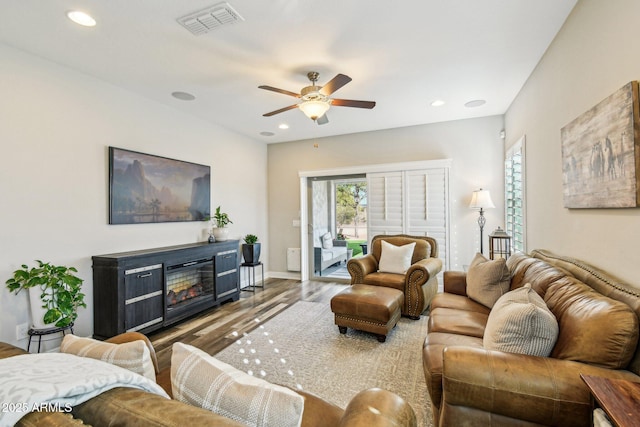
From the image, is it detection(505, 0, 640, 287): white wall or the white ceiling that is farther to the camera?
the white ceiling

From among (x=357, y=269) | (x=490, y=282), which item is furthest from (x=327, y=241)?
(x=490, y=282)

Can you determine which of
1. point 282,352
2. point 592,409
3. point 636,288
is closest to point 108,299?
point 282,352

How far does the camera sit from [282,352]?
2801mm

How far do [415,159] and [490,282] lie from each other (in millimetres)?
2898

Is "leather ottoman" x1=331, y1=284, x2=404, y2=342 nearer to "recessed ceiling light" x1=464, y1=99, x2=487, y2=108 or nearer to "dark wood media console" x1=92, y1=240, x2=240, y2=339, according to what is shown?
"dark wood media console" x1=92, y1=240, x2=240, y2=339

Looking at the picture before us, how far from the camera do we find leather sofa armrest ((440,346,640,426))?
1.22 m

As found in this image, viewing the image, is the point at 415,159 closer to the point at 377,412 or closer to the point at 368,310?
the point at 368,310

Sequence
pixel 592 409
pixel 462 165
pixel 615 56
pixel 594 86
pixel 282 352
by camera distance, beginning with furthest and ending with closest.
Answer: pixel 462 165 < pixel 282 352 < pixel 594 86 < pixel 615 56 < pixel 592 409

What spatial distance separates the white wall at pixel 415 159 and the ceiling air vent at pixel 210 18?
140 inches

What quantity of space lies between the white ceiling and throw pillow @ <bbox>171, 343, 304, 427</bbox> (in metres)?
2.28

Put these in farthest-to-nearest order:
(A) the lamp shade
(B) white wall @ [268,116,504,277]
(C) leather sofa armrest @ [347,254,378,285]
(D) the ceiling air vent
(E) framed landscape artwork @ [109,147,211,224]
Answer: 1. (B) white wall @ [268,116,504,277]
2. (A) the lamp shade
3. (C) leather sofa armrest @ [347,254,378,285]
4. (E) framed landscape artwork @ [109,147,211,224]
5. (D) the ceiling air vent

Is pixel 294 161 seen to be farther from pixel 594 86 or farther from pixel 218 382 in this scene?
pixel 218 382

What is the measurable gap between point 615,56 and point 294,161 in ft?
15.9

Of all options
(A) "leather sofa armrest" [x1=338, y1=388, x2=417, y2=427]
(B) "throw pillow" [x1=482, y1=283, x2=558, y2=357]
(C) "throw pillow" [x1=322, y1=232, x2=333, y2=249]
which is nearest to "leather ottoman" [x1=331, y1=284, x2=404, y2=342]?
(B) "throw pillow" [x1=482, y1=283, x2=558, y2=357]
